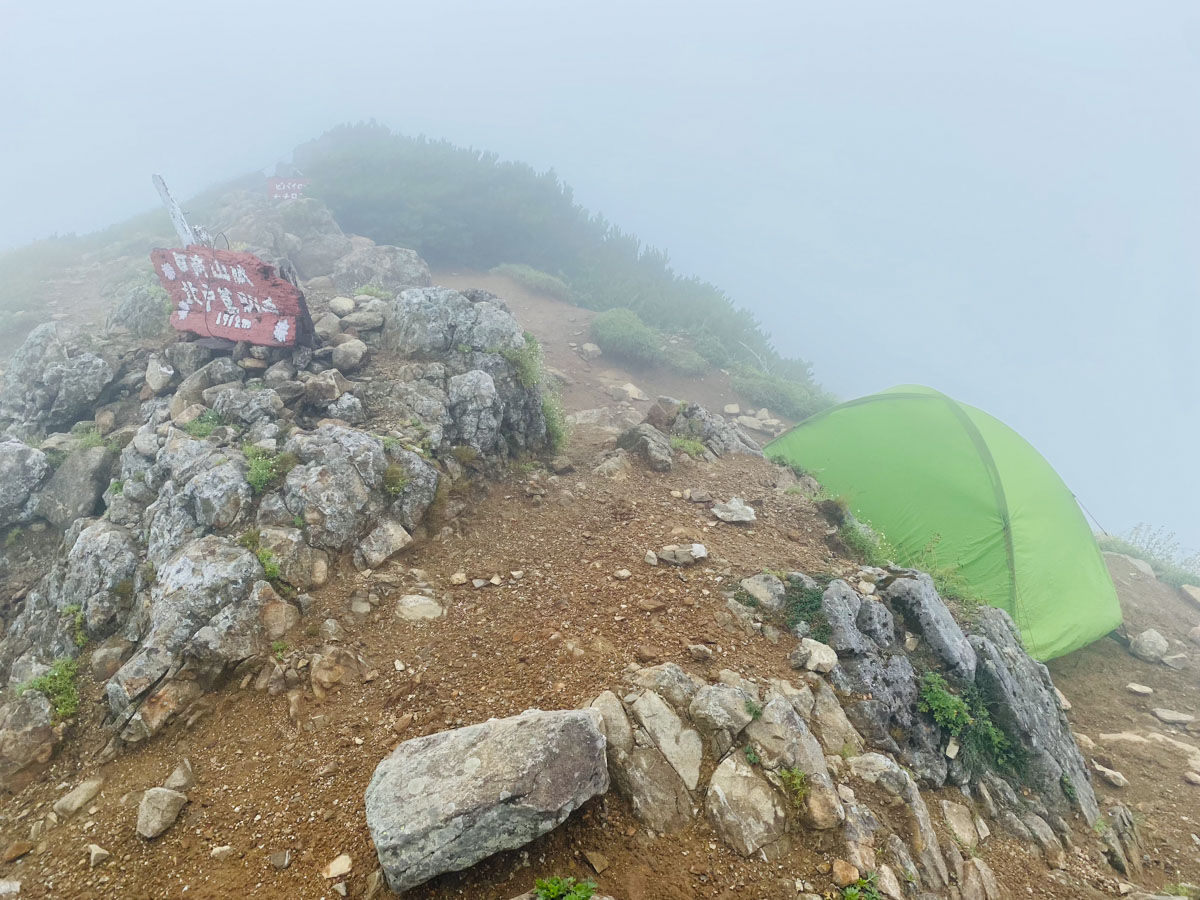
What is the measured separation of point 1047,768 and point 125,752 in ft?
28.9

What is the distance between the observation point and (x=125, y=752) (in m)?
4.40

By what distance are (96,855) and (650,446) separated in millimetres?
8020

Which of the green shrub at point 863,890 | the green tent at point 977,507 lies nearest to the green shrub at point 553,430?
the green tent at point 977,507

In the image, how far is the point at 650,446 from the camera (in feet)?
31.8

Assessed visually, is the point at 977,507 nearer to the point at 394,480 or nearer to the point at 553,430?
the point at 553,430

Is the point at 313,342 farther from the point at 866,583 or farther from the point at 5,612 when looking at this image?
the point at 866,583

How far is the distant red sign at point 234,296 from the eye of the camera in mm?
8539

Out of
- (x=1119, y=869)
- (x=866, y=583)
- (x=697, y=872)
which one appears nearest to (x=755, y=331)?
(x=866, y=583)

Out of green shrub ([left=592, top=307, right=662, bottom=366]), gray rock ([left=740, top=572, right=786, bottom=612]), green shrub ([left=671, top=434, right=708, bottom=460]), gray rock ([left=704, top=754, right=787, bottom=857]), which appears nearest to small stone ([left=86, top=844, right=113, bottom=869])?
gray rock ([left=704, top=754, right=787, bottom=857])

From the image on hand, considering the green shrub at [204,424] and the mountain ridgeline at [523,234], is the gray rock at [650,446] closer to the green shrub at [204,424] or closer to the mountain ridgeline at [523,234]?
the green shrub at [204,424]

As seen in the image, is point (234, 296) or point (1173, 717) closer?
point (1173, 717)

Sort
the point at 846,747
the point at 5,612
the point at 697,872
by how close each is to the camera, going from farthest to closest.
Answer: the point at 5,612
the point at 846,747
the point at 697,872

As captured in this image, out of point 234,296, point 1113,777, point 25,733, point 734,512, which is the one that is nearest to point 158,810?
point 25,733

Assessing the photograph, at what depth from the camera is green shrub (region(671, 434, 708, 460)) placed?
33.3 ft
